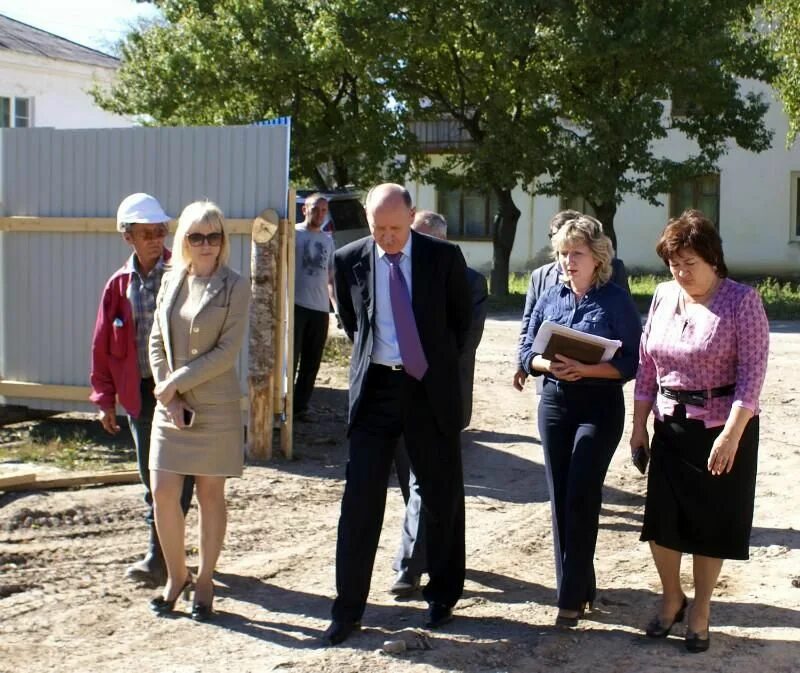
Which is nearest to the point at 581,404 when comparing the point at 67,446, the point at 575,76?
the point at 67,446

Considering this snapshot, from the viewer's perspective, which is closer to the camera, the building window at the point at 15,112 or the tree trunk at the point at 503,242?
the tree trunk at the point at 503,242

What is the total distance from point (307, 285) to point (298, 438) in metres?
1.39

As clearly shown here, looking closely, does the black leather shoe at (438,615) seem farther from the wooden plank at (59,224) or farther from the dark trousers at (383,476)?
the wooden plank at (59,224)

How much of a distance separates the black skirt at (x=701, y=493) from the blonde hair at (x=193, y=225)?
6.95 feet

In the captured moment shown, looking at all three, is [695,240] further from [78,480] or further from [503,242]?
[503,242]

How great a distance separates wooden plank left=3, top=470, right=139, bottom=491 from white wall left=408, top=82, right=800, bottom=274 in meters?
23.7

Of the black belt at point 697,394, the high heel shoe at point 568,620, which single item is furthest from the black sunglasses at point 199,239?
the high heel shoe at point 568,620

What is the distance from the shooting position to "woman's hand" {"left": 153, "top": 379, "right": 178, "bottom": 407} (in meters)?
5.45

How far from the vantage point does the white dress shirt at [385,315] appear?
535 centimetres

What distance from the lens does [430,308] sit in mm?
5371

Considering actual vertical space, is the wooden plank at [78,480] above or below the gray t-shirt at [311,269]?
below

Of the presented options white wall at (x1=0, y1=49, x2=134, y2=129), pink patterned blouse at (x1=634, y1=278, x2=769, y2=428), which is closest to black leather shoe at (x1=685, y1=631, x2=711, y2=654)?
pink patterned blouse at (x1=634, y1=278, x2=769, y2=428)

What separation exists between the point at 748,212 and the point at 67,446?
84.8ft

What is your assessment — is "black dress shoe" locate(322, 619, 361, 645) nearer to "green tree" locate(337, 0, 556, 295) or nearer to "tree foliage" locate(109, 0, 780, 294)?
"tree foliage" locate(109, 0, 780, 294)
